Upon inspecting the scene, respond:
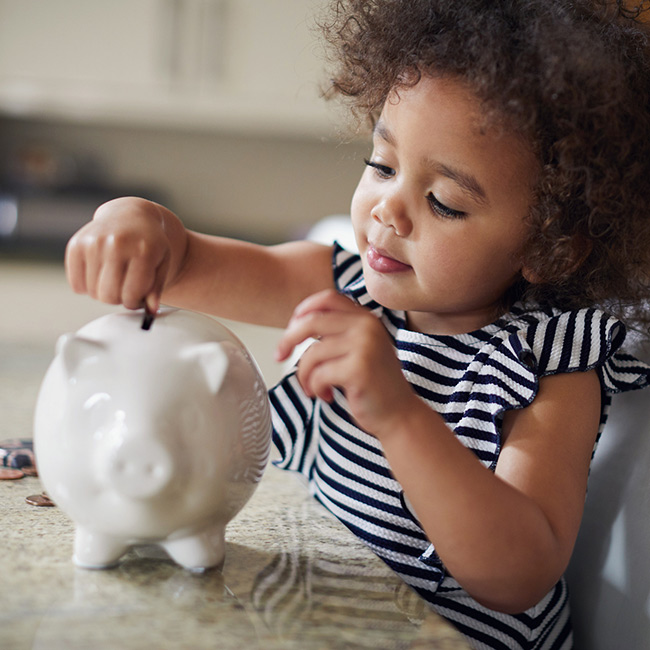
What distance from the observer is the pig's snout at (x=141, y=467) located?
1.54ft

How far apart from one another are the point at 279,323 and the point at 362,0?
39 centimetres

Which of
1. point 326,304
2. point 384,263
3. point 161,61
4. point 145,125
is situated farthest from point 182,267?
point 145,125

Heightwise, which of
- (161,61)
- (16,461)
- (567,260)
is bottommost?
(16,461)

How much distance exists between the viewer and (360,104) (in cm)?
86

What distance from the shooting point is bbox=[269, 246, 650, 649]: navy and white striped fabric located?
2.29 ft

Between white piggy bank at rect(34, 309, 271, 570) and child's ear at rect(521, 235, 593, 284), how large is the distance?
0.36 metres

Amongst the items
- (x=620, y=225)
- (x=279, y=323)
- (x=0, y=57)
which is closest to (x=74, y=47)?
(x=0, y=57)

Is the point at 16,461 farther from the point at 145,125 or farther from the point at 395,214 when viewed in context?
the point at 145,125

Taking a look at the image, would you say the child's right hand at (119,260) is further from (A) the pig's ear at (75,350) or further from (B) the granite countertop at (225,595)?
(B) the granite countertop at (225,595)

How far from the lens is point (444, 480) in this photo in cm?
56

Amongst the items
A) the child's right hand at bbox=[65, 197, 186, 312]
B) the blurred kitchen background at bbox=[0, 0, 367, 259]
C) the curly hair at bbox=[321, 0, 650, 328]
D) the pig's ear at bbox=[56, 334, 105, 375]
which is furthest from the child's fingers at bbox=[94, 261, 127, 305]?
the blurred kitchen background at bbox=[0, 0, 367, 259]

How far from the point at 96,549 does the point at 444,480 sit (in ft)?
0.80

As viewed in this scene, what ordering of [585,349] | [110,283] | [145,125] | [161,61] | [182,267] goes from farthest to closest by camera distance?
1. [145,125]
2. [161,61]
3. [182,267]
4. [585,349]
5. [110,283]

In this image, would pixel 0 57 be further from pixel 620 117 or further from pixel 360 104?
pixel 620 117
